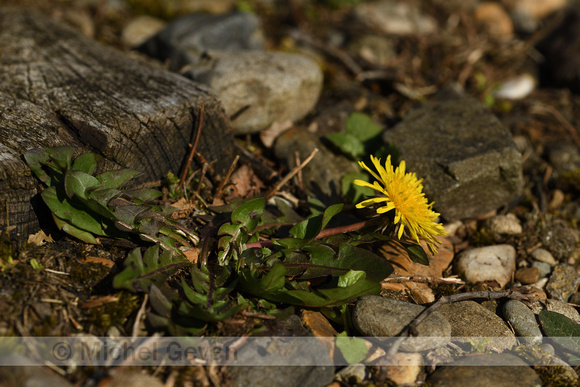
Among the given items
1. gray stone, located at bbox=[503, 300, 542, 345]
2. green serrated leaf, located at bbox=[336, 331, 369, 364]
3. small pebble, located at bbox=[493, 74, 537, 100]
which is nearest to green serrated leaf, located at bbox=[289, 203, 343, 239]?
green serrated leaf, located at bbox=[336, 331, 369, 364]

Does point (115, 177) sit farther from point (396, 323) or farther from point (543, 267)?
point (543, 267)

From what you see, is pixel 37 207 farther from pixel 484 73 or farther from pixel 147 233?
pixel 484 73

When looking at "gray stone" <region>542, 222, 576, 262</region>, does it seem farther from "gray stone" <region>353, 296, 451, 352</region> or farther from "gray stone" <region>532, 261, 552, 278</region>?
"gray stone" <region>353, 296, 451, 352</region>

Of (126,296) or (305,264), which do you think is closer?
(126,296)

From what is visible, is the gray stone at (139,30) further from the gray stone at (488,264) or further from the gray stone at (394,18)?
the gray stone at (488,264)

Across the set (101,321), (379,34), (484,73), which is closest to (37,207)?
(101,321)

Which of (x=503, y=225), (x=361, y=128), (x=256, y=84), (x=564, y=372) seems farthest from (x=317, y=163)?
(x=564, y=372)
